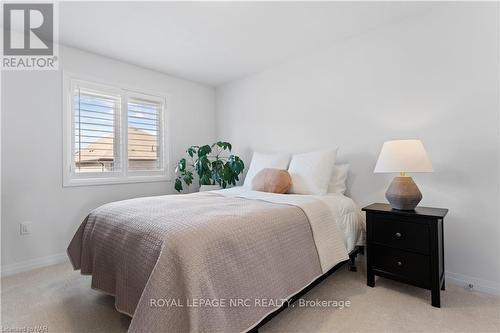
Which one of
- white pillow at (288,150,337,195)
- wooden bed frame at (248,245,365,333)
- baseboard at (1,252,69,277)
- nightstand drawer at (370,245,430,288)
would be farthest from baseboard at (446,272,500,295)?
baseboard at (1,252,69,277)

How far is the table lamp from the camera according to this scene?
74.8 inches

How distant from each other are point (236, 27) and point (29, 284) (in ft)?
9.83

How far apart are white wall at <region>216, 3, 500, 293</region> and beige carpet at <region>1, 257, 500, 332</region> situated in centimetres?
48

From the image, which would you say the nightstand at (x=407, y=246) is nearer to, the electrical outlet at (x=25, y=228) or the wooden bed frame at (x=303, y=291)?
the wooden bed frame at (x=303, y=291)

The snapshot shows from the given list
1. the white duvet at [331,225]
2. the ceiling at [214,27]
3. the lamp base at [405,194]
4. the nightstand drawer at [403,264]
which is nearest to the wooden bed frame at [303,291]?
the white duvet at [331,225]

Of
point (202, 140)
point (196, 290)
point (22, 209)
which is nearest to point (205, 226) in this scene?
point (196, 290)

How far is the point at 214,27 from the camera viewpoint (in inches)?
98.4

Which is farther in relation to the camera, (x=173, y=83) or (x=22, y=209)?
(x=173, y=83)

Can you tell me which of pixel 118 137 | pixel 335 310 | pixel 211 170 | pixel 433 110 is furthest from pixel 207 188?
pixel 433 110

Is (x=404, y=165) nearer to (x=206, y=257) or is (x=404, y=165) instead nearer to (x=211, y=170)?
(x=206, y=257)

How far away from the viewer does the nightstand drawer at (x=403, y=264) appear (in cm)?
184

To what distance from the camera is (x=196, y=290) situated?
3.76ft

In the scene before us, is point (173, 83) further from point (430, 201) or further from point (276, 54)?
point (430, 201)

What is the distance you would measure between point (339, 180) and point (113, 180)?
2.69m
